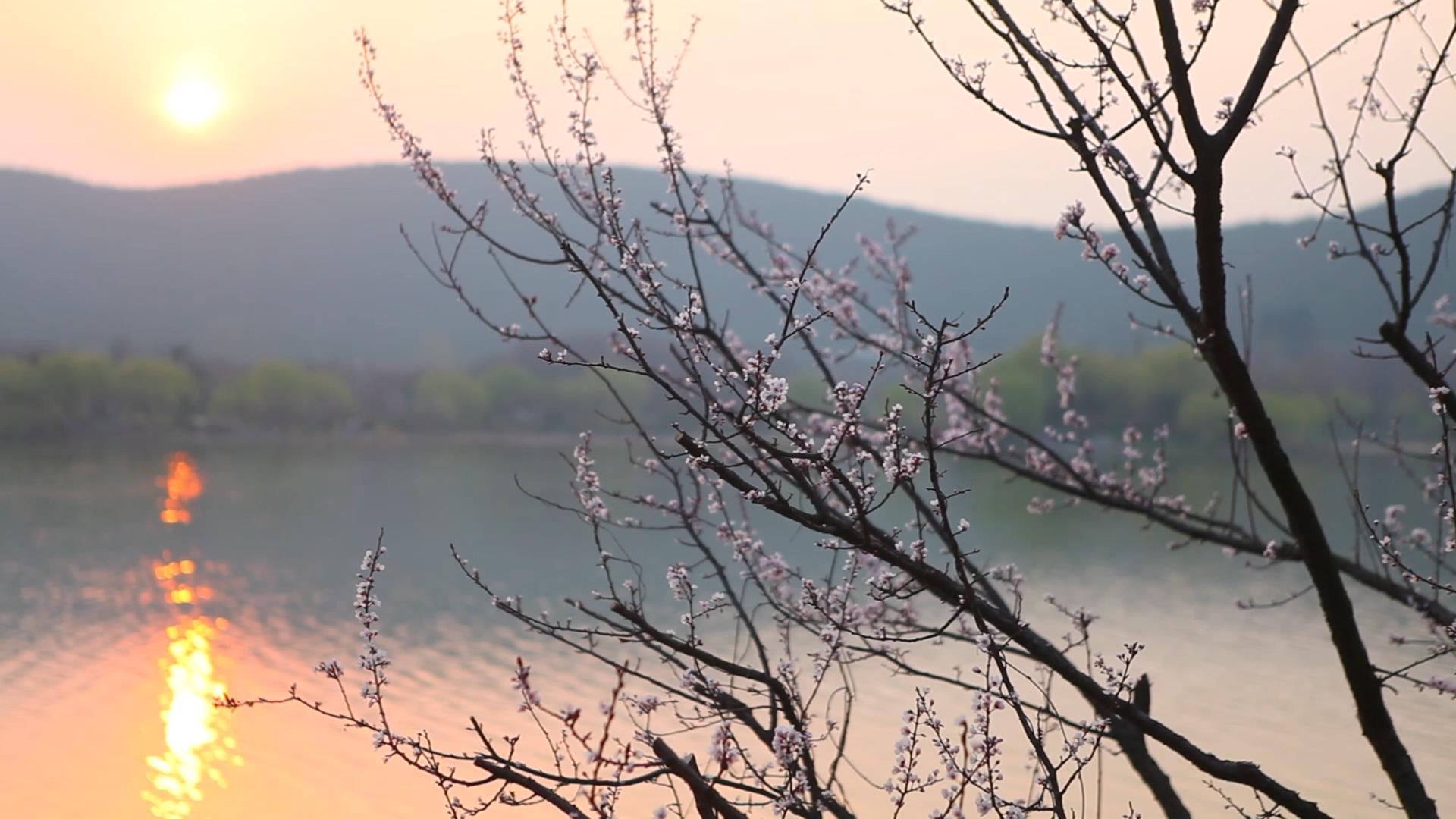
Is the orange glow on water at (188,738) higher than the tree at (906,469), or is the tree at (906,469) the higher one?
the orange glow on water at (188,738)

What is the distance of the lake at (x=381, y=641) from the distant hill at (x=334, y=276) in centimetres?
3849

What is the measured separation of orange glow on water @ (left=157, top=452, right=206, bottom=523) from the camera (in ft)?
83.4

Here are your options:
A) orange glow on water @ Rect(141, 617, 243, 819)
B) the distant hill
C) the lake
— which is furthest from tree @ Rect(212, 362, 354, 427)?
orange glow on water @ Rect(141, 617, 243, 819)

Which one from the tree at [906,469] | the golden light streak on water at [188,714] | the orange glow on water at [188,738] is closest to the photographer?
the tree at [906,469]

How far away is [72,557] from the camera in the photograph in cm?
1927

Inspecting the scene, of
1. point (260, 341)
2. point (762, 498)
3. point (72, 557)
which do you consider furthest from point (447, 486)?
point (260, 341)

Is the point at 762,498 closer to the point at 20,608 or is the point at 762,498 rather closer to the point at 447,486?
the point at 20,608

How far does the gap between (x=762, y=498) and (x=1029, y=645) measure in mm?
585

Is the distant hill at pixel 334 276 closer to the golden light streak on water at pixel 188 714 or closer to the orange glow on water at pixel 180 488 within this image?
the orange glow on water at pixel 180 488

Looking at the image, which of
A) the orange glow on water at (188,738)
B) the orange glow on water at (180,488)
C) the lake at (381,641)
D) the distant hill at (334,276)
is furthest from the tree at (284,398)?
the orange glow on water at (188,738)

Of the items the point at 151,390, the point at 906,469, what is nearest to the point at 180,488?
the point at 151,390

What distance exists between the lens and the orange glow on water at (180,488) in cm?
2542

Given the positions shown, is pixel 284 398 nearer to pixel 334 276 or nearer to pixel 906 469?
pixel 334 276

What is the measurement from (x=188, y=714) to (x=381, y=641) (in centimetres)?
262
